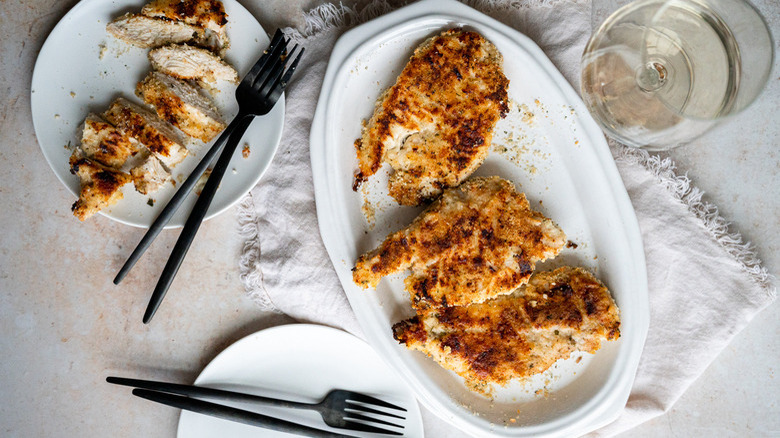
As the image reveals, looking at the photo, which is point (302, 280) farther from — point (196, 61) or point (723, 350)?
point (723, 350)

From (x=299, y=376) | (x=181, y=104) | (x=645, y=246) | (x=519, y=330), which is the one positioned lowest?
(x=299, y=376)

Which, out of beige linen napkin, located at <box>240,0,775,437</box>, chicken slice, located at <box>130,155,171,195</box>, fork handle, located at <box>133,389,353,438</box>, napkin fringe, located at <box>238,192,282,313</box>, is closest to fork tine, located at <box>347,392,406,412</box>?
fork handle, located at <box>133,389,353,438</box>

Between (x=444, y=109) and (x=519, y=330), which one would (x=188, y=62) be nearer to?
(x=444, y=109)

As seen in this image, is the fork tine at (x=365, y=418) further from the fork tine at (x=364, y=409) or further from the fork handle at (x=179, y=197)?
the fork handle at (x=179, y=197)

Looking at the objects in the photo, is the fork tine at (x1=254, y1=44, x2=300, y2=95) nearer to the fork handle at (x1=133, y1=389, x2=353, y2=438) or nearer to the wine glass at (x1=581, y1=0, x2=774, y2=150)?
the wine glass at (x1=581, y1=0, x2=774, y2=150)

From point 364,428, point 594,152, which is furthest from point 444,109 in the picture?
point 364,428

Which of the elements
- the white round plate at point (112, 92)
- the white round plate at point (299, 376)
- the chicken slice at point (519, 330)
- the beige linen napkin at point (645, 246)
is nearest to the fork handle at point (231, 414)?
the white round plate at point (299, 376)
